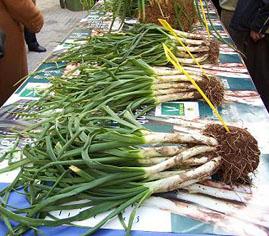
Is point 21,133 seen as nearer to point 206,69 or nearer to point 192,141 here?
point 192,141

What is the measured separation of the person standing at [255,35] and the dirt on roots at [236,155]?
1.68 meters

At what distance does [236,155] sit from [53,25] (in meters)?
5.11

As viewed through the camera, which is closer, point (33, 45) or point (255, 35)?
point (255, 35)

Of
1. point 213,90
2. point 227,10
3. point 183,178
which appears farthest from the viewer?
point 227,10

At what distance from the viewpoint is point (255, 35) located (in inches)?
112

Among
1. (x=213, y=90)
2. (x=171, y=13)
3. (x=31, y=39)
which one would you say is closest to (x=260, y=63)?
(x=171, y=13)

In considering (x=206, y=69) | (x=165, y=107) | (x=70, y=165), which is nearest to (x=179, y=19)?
(x=206, y=69)

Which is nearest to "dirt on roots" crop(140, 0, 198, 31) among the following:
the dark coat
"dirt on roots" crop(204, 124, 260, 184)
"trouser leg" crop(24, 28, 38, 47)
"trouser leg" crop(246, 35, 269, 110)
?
the dark coat

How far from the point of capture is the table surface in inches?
40.2

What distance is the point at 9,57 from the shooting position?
2367 mm

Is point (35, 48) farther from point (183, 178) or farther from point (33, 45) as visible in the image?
point (183, 178)

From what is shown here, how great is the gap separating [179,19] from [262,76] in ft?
3.42

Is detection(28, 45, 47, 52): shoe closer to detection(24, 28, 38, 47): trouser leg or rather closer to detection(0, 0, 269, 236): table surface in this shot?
detection(24, 28, 38, 47): trouser leg

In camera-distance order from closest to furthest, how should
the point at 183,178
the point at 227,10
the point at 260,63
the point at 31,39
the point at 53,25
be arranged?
the point at 183,178 → the point at 260,63 → the point at 227,10 → the point at 31,39 → the point at 53,25
